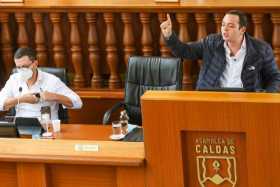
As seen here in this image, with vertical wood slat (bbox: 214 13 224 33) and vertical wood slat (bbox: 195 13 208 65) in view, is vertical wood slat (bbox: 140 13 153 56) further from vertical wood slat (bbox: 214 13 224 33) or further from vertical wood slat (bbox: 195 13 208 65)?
vertical wood slat (bbox: 214 13 224 33)

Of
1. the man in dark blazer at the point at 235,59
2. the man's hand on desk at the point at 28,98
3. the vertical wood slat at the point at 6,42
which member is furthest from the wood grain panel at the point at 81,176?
the vertical wood slat at the point at 6,42

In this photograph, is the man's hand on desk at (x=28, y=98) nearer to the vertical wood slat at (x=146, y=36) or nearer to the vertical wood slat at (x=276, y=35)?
the vertical wood slat at (x=146, y=36)

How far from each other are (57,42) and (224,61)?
61.7 inches

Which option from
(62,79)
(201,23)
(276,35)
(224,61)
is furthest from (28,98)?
(276,35)

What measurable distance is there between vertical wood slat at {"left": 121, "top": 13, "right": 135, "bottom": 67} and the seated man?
0.83 m

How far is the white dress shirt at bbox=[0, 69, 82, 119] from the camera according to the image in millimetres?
4977

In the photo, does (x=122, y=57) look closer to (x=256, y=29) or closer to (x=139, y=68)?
(x=139, y=68)

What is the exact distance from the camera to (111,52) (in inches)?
226

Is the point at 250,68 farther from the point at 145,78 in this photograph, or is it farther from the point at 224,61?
the point at 145,78

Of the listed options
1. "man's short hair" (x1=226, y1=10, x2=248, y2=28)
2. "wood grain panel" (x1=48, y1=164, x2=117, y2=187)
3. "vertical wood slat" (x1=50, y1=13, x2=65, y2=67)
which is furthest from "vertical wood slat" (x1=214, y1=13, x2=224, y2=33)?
"wood grain panel" (x1=48, y1=164, x2=117, y2=187)

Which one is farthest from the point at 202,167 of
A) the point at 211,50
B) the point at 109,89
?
the point at 109,89

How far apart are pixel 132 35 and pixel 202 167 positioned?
367 centimetres

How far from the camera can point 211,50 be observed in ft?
16.3

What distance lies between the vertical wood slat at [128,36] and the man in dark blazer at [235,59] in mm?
671
